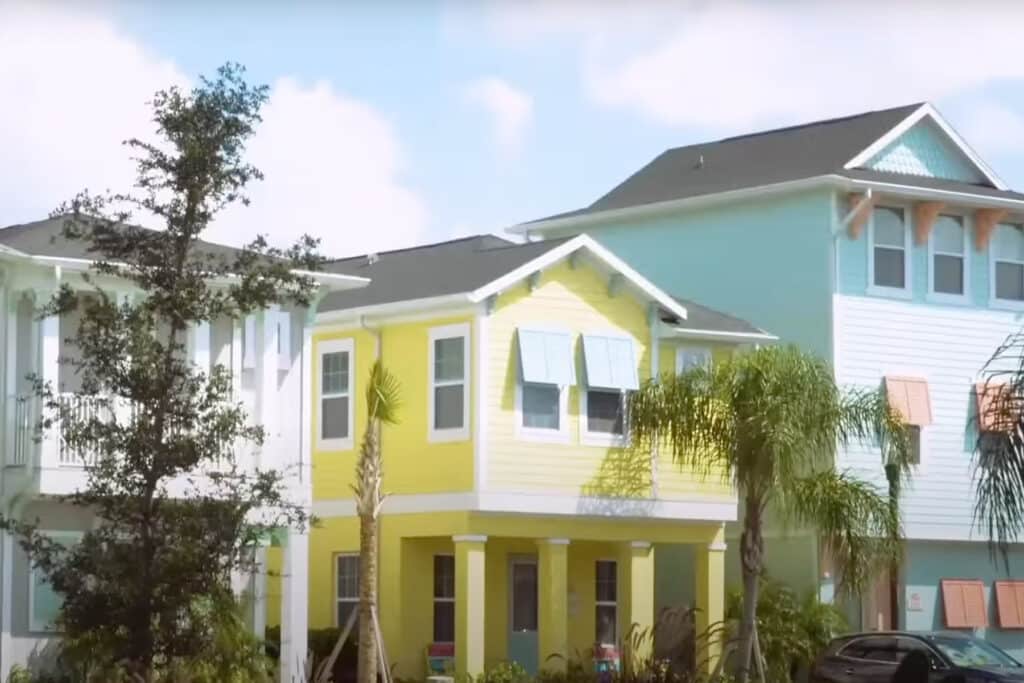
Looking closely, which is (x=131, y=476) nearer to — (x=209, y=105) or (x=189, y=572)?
(x=189, y=572)

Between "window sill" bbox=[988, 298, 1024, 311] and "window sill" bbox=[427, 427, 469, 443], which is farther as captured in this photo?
"window sill" bbox=[988, 298, 1024, 311]

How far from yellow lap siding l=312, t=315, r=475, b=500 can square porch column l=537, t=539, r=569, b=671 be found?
213 centimetres

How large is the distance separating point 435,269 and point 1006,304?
41.2ft

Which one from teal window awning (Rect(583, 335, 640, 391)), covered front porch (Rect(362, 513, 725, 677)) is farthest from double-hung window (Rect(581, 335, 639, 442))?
covered front porch (Rect(362, 513, 725, 677))

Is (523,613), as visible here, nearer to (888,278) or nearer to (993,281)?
(888,278)

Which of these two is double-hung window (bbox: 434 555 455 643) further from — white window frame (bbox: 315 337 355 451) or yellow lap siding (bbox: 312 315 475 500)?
white window frame (bbox: 315 337 355 451)

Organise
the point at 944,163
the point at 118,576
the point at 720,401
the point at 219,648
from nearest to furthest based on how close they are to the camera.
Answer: the point at 118,576 < the point at 219,648 < the point at 720,401 < the point at 944,163

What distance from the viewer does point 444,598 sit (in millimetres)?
35906

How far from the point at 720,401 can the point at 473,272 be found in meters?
4.58

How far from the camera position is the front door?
36625 mm

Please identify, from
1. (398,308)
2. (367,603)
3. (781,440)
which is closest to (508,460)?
(398,308)

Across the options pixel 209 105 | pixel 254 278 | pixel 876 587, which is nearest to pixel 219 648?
pixel 254 278

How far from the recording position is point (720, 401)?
110ft

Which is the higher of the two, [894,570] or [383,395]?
[383,395]
